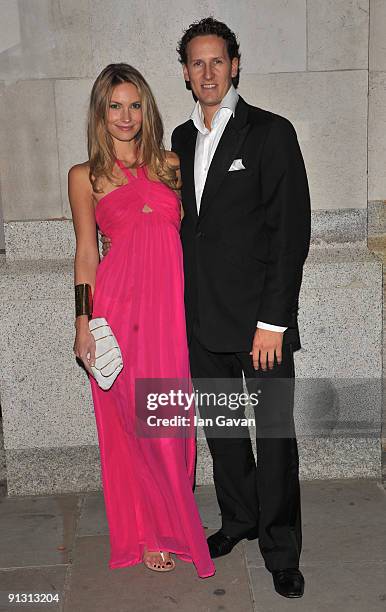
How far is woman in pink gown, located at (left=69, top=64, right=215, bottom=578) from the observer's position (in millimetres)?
3758

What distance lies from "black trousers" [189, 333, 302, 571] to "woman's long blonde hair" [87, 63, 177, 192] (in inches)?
35.0

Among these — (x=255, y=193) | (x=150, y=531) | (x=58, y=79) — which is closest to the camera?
(x=255, y=193)

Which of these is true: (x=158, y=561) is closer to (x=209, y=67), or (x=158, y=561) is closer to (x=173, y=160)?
(x=173, y=160)

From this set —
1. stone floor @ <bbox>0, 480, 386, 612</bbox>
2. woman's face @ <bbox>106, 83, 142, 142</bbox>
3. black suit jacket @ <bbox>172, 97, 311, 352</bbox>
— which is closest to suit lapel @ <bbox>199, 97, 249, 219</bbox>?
black suit jacket @ <bbox>172, 97, 311, 352</bbox>

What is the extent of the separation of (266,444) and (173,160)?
1.49m

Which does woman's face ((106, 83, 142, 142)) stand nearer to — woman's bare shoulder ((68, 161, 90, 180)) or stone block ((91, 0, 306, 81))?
woman's bare shoulder ((68, 161, 90, 180))

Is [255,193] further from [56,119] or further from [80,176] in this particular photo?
[56,119]

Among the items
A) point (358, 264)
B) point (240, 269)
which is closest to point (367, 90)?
point (358, 264)

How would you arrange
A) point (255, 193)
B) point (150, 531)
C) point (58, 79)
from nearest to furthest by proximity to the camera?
point (255, 193) → point (150, 531) → point (58, 79)

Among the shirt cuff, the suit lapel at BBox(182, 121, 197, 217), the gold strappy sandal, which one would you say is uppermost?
the suit lapel at BBox(182, 121, 197, 217)

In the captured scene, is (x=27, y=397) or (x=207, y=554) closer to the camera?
(x=207, y=554)

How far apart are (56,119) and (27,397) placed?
1.71m

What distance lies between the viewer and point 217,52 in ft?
12.1

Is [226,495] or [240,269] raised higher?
[240,269]
